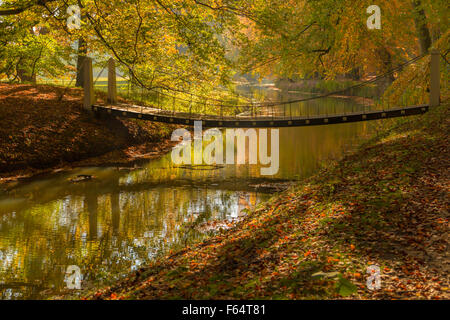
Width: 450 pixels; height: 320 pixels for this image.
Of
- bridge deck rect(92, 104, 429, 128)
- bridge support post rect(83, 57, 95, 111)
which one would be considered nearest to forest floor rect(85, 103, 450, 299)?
bridge deck rect(92, 104, 429, 128)

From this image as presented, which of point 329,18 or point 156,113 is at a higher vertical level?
point 329,18

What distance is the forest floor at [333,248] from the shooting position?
14.2ft

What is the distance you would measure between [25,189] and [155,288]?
7333 millimetres

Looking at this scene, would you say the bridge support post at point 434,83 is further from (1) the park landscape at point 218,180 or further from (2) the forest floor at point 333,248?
(2) the forest floor at point 333,248

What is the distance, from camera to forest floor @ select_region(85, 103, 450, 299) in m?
4.33

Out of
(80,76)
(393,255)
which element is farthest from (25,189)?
(80,76)

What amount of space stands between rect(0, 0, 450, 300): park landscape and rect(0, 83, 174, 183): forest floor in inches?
2.1

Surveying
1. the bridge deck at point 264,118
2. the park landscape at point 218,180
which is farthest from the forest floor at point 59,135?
the bridge deck at point 264,118

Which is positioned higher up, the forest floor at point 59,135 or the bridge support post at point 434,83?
the bridge support post at point 434,83

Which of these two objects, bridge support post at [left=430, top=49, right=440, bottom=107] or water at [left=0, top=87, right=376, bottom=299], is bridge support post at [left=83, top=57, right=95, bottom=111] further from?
bridge support post at [left=430, top=49, right=440, bottom=107]

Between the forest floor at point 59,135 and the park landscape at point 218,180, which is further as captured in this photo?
the forest floor at point 59,135

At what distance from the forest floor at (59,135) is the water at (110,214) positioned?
3.24 ft

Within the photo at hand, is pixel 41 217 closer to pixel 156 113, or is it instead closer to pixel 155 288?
pixel 155 288
